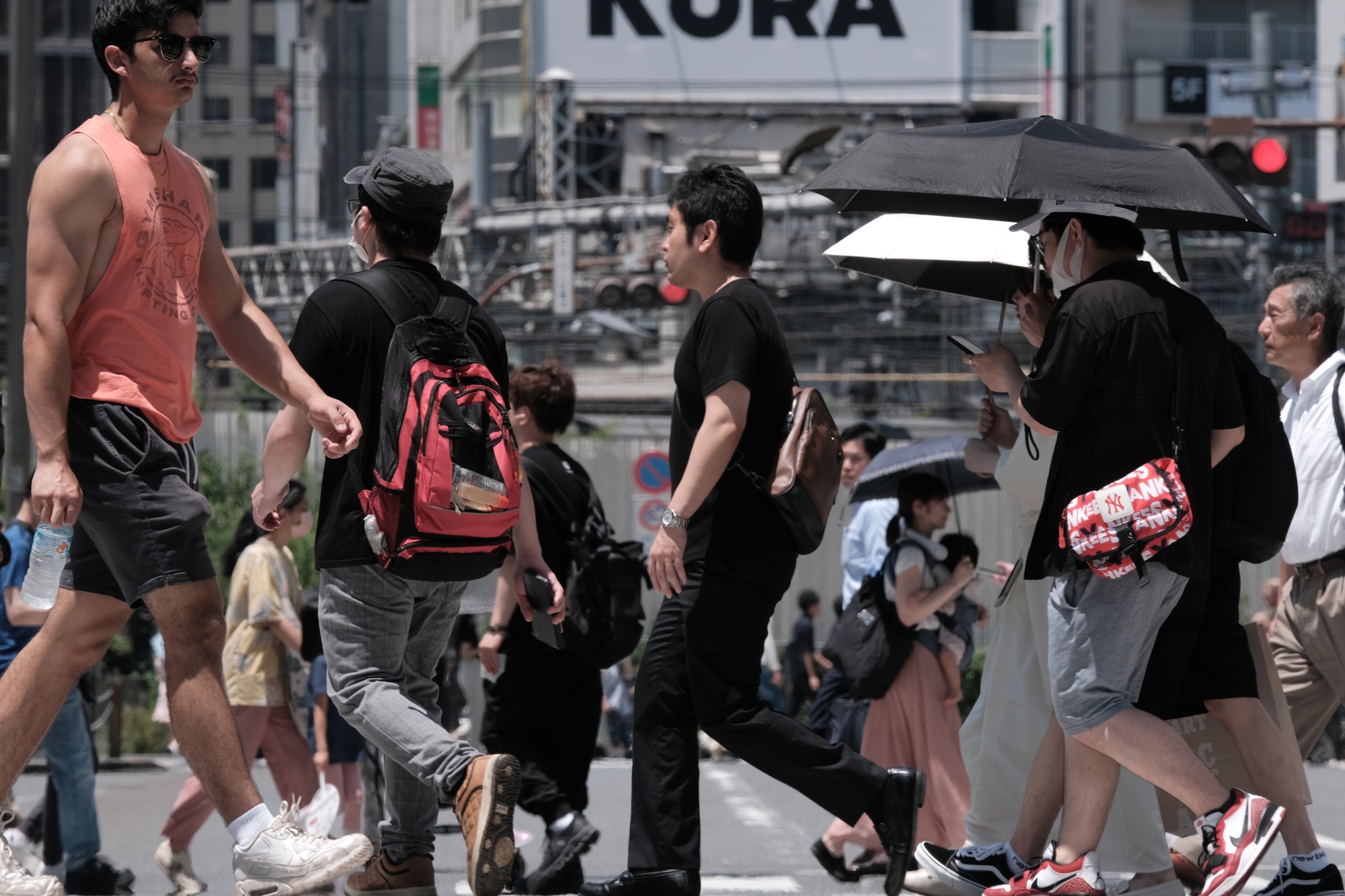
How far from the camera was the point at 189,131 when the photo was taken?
60469 millimetres

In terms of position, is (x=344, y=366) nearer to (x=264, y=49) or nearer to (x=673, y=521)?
(x=673, y=521)

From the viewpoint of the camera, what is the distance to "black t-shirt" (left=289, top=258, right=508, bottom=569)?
4.58 m

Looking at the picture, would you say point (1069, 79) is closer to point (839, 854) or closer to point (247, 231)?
point (247, 231)

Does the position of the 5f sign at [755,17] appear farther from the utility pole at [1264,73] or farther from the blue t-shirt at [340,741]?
the blue t-shirt at [340,741]

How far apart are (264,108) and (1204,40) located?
193 ft

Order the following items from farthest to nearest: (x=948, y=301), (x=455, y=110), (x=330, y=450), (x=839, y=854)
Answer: (x=455, y=110) → (x=948, y=301) → (x=839, y=854) → (x=330, y=450)

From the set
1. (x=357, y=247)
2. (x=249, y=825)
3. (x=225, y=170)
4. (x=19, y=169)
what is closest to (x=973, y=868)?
(x=249, y=825)

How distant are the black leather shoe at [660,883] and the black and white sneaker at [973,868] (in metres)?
0.76

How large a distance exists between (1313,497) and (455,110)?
60063 millimetres

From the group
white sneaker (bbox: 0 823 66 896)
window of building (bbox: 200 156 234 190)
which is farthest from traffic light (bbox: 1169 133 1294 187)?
window of building (bbox: 200 156 234 190)

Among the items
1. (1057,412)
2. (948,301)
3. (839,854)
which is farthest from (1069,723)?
(948,301)

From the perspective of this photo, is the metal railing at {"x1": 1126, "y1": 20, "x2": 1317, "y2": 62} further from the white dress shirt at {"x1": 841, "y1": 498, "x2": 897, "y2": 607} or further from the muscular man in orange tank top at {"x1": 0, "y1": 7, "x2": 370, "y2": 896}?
the muscular man in orange tank top at {"x1": 0, "y1": 7, "x2": 370, "y2": 896}

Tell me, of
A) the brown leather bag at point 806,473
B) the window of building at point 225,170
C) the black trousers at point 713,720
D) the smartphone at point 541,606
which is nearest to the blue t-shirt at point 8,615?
the smartphone at point 541,606

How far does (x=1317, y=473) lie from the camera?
20.1 feet
